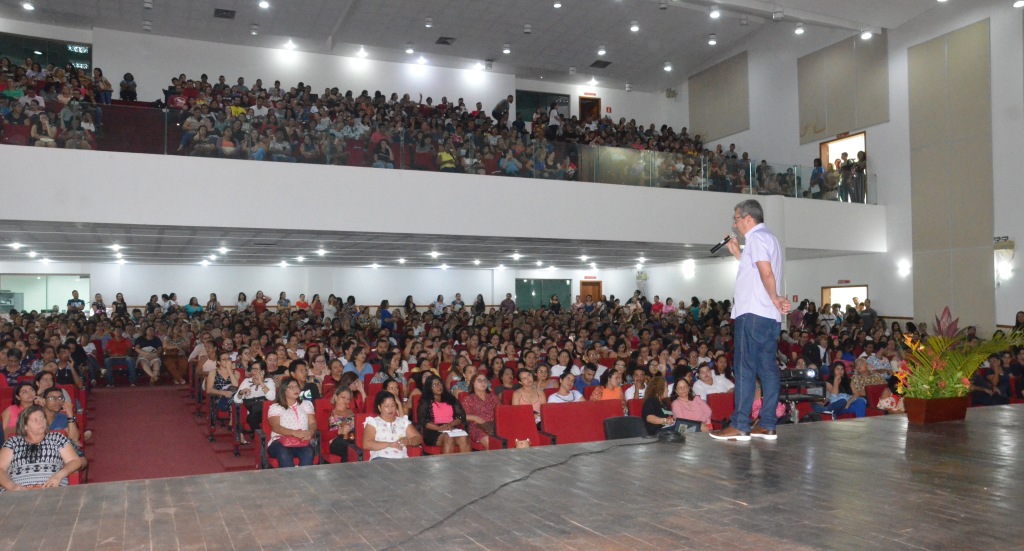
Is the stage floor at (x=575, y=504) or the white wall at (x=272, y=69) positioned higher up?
the white wall at (x=272, y=69)

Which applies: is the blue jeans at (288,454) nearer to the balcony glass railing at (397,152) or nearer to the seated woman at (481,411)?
the seated woman at (481,411)

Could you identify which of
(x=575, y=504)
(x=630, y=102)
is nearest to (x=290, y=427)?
(x=575, y=504)

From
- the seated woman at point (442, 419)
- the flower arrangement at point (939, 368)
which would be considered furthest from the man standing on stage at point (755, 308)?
the seated woman at point (442, 419)

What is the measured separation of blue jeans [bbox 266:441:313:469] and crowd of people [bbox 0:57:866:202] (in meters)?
6.62

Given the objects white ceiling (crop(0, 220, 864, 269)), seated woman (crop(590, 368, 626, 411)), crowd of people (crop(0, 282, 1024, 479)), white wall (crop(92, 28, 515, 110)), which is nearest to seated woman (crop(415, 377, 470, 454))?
crowd of people (crop(0, 282, 1024, 479))

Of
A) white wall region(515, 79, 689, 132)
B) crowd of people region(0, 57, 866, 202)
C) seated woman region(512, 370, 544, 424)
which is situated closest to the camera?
seated woman region(512, 370, 544, 424)

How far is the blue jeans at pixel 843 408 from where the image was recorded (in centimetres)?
970

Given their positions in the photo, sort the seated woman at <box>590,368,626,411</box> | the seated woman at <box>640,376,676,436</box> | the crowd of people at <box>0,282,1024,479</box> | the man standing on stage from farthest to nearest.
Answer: the seated woman at <box>590,368,626,411</box> → the seated woman at <box>640,376,676,436</box> → the crowd of people at <box>0,282,1024,479</box> → the man standing on stage

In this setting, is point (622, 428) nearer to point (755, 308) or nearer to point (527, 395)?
point (527, 395)

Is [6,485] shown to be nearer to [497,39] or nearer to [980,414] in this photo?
[980,414]

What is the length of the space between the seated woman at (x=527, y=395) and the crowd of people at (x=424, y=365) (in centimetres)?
1

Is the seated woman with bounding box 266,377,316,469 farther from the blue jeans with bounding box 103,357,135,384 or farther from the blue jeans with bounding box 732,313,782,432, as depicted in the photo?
Result: the blue jeans with bounding box 103,357,135,384

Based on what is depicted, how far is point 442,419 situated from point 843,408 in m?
5.39

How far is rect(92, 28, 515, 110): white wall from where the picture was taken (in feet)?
65.8
